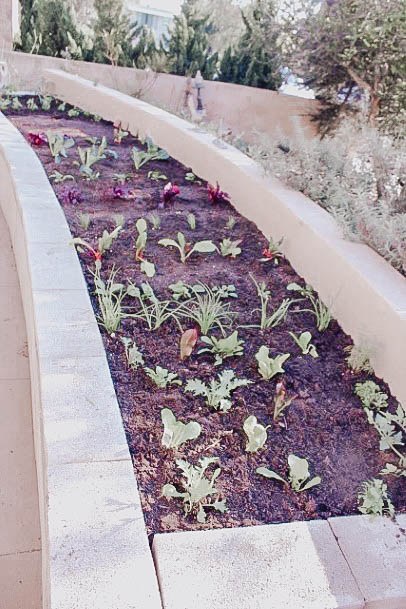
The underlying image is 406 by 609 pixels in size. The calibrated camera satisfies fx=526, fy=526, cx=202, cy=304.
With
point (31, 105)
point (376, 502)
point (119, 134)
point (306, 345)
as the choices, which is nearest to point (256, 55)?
point (31, 105)

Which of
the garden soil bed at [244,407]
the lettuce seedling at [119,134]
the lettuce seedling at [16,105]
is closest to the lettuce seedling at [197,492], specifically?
the garden soil bed at [244,407]

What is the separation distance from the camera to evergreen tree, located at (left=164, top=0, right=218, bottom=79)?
26.3 ft

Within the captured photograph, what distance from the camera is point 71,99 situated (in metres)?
5.27

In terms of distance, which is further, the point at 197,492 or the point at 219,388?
the point at 219,388

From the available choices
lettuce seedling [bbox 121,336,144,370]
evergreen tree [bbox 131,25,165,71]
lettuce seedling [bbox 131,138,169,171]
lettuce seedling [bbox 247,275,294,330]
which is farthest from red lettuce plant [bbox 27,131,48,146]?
evergreen tree [bbox 131,25,165,71]

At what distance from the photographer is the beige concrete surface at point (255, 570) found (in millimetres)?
1004

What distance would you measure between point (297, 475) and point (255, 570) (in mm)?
289

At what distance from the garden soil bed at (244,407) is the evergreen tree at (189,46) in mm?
6337

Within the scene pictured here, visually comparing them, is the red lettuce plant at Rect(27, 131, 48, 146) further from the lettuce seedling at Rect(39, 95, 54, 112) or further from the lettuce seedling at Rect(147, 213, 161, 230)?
the lettuce seedling at Rect(147, 213, 161, 230)

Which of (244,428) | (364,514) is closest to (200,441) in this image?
(244,428)

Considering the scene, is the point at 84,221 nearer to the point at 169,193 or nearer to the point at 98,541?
the point at 169,193

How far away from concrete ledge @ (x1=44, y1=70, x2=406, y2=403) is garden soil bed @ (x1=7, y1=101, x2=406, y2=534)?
0.08 meters

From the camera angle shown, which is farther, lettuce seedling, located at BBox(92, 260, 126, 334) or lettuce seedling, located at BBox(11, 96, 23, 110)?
lettuce seedling, located at BBox(11, 96, 23, 110)

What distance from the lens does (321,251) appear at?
2.08 metres
